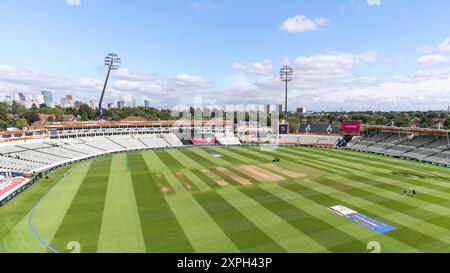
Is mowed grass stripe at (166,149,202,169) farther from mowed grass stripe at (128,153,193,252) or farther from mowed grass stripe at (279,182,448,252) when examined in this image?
mowed grass stripe at (279,182,448,252)

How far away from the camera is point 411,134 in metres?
69.8

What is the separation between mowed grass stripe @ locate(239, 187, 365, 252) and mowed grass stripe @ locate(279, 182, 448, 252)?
3909mm

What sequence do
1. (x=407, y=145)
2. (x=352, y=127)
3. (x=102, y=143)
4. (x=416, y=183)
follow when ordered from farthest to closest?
1. (x=352, y=127)
2. (x=102, y=143)
3. (x=407, y=145)
4. (x=416, y=183)

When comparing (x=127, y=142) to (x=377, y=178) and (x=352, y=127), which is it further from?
(x=352, y=127)

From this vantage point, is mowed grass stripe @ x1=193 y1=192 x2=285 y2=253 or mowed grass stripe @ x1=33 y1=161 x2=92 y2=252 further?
mowed grass stripe @ x1=33 y1=161 x2=92 y2=252

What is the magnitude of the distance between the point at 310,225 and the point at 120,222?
60.0 ft

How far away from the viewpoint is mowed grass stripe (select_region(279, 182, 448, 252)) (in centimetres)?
2041

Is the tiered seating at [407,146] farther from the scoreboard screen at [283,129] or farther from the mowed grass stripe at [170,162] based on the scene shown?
the mowed grass stripe at [170,162]

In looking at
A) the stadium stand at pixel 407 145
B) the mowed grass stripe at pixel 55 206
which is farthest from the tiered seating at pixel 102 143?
the stadium stand at pixel 407 145

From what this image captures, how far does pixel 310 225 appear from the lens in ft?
76.0

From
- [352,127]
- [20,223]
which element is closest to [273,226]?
[20,223]

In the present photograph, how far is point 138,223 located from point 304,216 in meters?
16.7

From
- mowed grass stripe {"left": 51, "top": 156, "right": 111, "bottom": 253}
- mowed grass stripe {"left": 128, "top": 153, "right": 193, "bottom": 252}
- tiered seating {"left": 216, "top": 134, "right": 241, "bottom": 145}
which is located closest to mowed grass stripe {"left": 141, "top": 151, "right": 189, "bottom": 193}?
mowed grass stripe {"left": 128, "top": 153, "right": 193, "bottom": 252}
